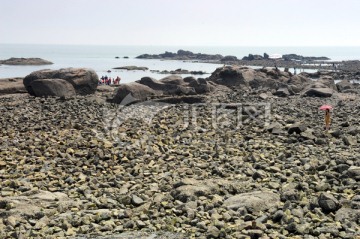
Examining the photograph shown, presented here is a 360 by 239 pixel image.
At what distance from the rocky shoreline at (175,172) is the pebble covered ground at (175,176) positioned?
1.3 inches

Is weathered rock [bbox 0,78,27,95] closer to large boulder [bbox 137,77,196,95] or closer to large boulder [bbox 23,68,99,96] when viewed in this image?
large boulder [bbox 23,68,99,96]

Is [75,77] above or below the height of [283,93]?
above

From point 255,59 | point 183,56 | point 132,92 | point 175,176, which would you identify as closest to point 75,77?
point 132,92

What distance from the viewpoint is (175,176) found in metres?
10.7

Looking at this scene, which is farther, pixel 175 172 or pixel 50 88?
pixel 50 88

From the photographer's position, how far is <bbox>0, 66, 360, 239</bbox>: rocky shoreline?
24.5 ft

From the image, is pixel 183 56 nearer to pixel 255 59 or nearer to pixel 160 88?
pixel 255 59

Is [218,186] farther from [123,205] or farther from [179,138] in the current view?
[179,138]

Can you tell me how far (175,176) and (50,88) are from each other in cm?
1761

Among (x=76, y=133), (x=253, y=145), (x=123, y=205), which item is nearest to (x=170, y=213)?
(x=123, y=205)

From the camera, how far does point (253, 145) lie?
14.4 metres

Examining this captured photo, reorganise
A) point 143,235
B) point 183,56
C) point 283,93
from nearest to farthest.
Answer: point 143,235 → point 283,93 → point 183,56

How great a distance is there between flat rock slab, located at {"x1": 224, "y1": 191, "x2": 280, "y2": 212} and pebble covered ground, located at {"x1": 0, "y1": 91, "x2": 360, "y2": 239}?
0.02 metres

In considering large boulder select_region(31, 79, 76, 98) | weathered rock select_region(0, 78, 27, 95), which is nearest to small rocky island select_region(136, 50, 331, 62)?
weathered rock select_region(0, 78, 27, 95)
